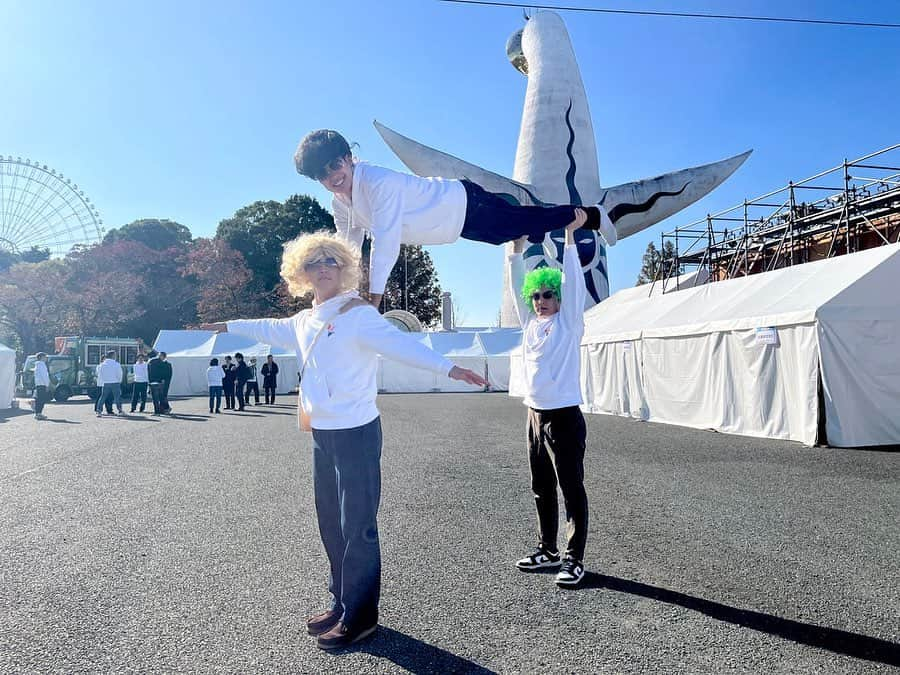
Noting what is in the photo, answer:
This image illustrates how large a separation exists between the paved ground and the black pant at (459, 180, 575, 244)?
75.0 inches

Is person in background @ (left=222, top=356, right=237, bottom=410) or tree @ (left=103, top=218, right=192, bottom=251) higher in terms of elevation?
tree @ (left=103, top=218, right=192, bottom=251)

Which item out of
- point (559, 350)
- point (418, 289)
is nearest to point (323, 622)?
point (559, 350)

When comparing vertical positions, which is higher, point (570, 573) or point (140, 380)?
point (140, 380)

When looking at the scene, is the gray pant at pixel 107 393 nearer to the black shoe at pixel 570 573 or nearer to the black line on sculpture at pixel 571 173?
the black shoe at pixel 570 573

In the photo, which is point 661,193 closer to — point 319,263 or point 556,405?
point 556,405

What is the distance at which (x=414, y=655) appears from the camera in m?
2.52

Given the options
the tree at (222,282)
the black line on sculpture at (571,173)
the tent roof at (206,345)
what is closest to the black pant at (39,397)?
the tent roof at (206,345)

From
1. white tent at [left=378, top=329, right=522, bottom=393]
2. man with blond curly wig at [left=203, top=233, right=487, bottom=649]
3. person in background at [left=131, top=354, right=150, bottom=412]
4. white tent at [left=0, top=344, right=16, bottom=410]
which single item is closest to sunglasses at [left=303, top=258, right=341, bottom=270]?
man with blond curly wig at [left=203, top=233, right=487, bottom=649]

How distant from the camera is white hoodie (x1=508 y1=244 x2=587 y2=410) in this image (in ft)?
11.3

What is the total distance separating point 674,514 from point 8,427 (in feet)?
44.1

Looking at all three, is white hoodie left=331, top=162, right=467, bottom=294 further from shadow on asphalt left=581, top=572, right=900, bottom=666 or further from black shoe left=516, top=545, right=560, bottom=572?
shadow on asphalt left=581, top=572, right=900, bottom=666

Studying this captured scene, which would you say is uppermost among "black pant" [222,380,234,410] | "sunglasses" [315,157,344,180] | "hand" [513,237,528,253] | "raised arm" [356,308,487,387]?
"sunglasses" [315,157,344,180]

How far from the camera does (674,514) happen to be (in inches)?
196

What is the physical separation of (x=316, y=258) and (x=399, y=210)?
623 mm
